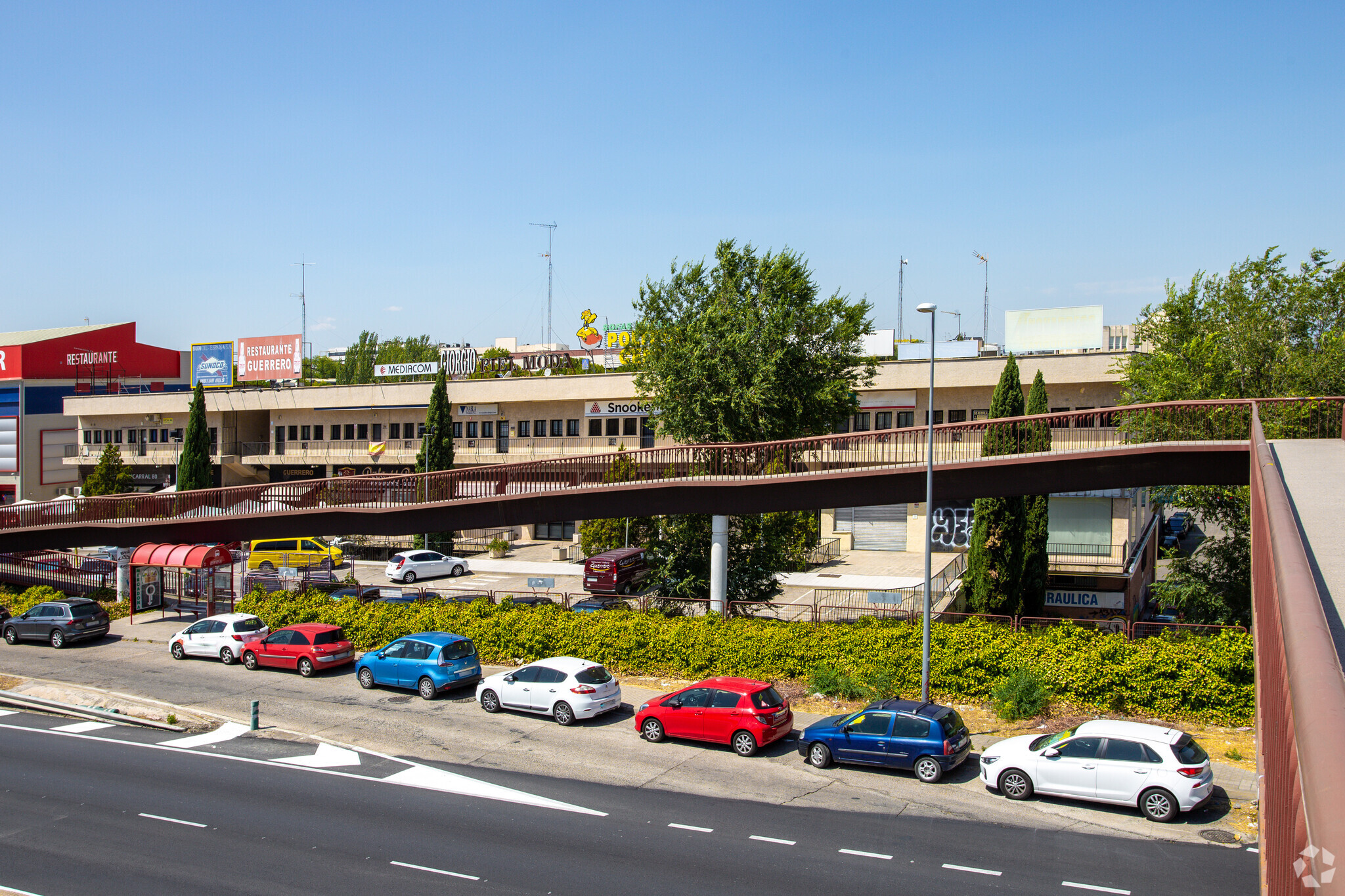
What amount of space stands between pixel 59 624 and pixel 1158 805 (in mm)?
30168

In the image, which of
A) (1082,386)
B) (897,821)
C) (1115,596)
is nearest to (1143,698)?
(897,821)

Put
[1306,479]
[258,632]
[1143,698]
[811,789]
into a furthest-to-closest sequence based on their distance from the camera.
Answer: [258,632]
[1143,698]
[811,789]
[1306,479]

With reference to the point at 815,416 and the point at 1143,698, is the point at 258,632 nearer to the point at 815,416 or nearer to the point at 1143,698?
the point at 815,416

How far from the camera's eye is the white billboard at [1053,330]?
47.9 metres

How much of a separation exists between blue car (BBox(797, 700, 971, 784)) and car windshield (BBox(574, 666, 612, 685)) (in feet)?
16.6

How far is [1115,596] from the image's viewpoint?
35.5 meters

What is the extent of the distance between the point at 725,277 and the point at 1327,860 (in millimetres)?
29634

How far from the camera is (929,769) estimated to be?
16.4m

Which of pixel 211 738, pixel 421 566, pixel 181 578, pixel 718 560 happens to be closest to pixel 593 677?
pixel 718 560

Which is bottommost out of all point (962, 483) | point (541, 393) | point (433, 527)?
point (433, 527)

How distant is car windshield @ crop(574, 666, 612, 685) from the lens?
67.5ft

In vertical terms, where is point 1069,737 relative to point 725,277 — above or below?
below

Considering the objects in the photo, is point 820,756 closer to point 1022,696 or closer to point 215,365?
point 1022,696

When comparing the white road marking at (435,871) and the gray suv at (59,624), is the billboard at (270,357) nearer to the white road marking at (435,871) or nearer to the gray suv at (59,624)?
the gray suv at (59,624)
